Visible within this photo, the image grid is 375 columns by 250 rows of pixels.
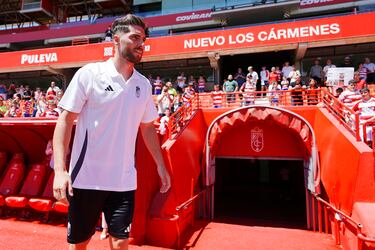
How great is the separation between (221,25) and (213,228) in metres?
17.5

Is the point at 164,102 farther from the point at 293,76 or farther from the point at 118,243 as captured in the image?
the point at 118,243

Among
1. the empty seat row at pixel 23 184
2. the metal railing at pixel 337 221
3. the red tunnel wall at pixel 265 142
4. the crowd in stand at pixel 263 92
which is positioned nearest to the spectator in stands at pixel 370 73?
the crowd in stand at pixel 263 92

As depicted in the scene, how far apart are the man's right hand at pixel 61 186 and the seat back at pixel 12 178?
6641mm

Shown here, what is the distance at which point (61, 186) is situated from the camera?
169 cm

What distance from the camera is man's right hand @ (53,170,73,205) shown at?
169cm

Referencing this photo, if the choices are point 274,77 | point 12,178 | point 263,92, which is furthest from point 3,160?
point 274,77

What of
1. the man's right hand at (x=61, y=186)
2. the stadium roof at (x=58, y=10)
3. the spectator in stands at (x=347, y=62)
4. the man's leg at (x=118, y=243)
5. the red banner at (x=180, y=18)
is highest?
the stadium roof at (x=58, y=10)

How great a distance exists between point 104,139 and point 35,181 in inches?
250

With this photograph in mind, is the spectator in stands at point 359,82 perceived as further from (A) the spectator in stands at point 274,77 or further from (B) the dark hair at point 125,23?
(B) the dark hair at point 125,23

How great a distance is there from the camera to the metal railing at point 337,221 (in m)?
4.24

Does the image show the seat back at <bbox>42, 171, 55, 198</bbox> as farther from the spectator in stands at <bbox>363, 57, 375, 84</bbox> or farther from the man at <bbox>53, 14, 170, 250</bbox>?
the spectator in stands at <bbox>363, 57, 375, 84</bbox>

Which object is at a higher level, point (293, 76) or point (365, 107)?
point (293, 76)

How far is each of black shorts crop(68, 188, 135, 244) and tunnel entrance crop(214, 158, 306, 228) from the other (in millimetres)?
8873

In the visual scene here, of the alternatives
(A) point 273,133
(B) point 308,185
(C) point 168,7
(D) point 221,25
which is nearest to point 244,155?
(A) point 273,133
